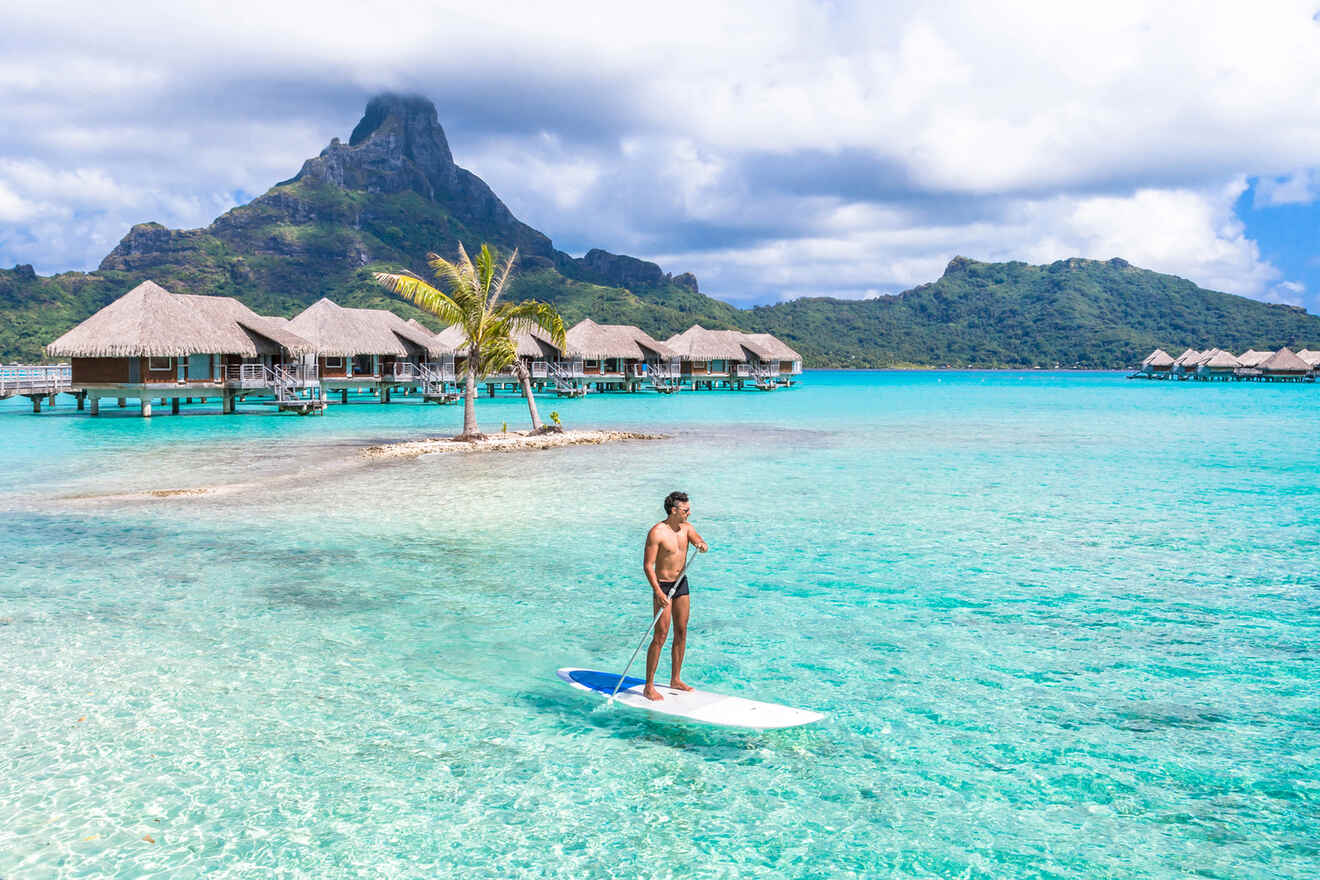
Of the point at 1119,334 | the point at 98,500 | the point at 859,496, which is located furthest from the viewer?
the point at 1119,334

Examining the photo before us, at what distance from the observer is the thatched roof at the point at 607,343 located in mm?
64438

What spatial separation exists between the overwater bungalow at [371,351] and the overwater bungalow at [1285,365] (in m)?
96.5

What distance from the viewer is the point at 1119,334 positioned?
176875 mm

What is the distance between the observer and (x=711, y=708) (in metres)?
6.43

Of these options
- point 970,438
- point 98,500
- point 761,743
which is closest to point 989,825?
point 761,743

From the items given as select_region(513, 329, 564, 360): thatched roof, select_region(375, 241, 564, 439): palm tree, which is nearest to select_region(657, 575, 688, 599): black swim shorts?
select_region(375, 241, 564, 439): palm tree

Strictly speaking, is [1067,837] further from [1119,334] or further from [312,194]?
[1119,334]

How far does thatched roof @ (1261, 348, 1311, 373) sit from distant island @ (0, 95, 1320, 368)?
172ft

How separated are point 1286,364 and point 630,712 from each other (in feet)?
397

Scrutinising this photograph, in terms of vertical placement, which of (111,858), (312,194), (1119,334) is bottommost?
(111,858)

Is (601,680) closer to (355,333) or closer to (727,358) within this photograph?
(355,333)

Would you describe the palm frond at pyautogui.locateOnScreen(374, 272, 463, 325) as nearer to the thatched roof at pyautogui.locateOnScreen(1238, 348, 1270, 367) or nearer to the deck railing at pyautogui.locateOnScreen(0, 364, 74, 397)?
the deck railing at pyautogui.locateOnScreen(0, 364, 74, 397)

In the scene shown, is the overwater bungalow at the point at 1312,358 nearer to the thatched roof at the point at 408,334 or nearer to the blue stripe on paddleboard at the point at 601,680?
the thatched roof at the point at 408,334

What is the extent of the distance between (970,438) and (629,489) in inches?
682
